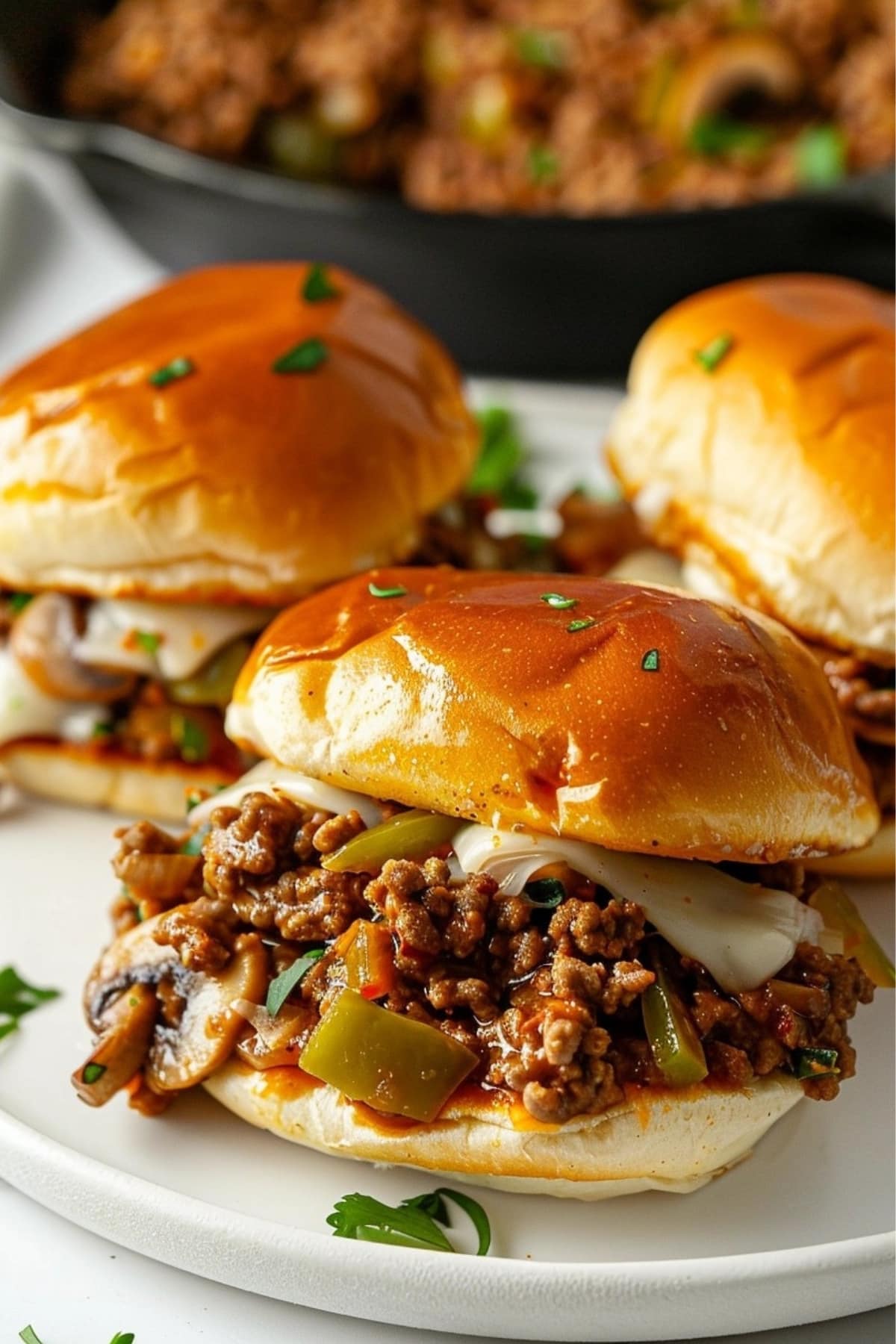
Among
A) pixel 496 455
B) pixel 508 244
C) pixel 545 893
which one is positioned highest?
pixel 508 244

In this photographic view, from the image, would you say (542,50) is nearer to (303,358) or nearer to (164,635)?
(303,358)

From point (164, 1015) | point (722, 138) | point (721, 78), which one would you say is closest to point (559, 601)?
point (164, 1015)

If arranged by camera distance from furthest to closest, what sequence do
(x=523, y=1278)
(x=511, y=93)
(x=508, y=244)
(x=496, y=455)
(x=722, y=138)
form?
(x=511, y=93)
(x=722, y=138)
(x=508, y=244)
(x=496, y=455)
(x=523, y=1278)

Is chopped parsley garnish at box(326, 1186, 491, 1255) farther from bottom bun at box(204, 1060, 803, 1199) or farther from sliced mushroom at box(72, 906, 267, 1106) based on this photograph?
sliced mushroom at box(72, 906, 267, 1106)

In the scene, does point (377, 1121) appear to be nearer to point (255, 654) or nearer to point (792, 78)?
point (255, 654)

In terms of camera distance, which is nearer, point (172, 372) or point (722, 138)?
point (172, 372)

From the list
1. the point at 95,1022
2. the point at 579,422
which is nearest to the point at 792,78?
the point at 579,422

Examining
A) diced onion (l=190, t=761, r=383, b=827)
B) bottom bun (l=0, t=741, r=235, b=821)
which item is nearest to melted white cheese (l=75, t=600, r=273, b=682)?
bottom bun (l=0, t=741, r=235, b=821)
